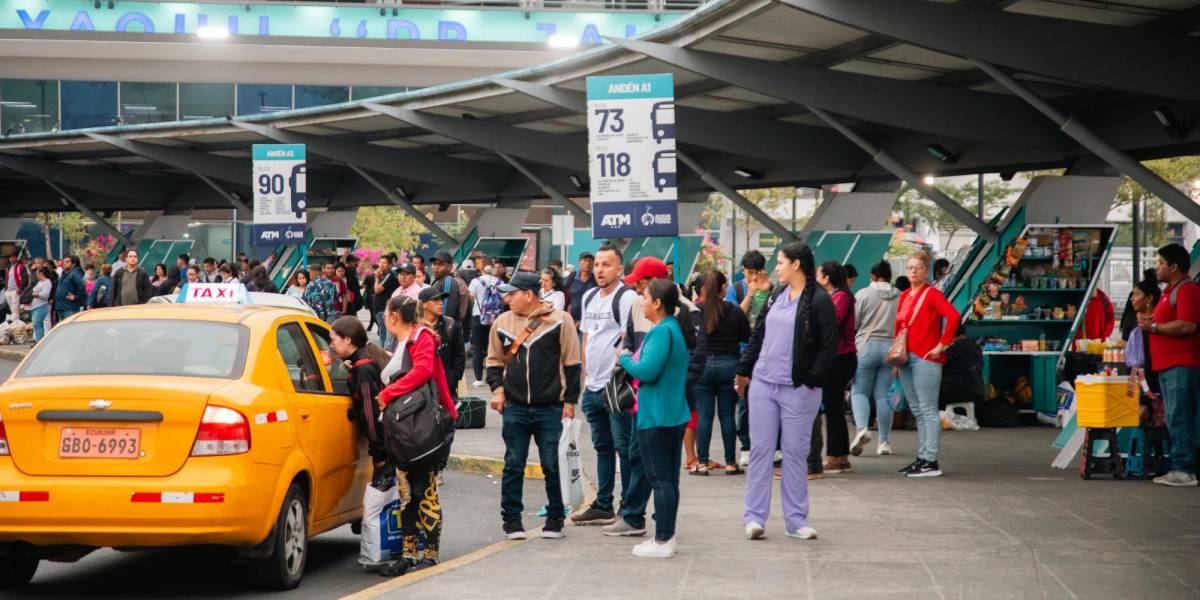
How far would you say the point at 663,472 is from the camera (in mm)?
8797

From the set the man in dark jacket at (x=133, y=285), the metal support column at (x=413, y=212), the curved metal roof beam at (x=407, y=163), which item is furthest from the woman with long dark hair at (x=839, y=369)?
the metal support column at (x=413, y=212)

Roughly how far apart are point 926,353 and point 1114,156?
21.7 ft

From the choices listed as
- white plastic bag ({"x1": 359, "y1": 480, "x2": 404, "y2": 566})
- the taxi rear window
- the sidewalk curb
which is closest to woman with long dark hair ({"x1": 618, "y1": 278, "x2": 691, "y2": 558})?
white plastic bag ({"x1": 359, "y1": 480, "x2": 404, "y2": 566})

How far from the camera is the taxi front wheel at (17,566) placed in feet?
27.0

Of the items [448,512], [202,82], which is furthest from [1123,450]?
[202,82]

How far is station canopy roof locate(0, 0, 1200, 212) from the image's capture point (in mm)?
15836

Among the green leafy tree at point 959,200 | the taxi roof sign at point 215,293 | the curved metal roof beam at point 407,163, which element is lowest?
the taxi roof sign at point 215,293

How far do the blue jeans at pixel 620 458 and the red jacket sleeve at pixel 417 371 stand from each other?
5.01 feet

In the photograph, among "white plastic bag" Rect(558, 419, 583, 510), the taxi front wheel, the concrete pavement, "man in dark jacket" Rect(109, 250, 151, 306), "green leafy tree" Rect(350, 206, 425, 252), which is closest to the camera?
the concrete pavement

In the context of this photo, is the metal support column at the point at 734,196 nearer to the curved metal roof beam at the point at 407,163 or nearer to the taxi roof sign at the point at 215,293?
the curved metal roof beam at the point at 407,163

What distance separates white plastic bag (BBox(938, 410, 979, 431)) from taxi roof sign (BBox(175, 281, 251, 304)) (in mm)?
9930

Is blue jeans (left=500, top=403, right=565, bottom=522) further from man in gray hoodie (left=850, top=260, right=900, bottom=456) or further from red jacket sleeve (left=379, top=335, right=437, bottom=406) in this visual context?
man in gray hoodie (left=850, top=260, right=900, bottom=456)

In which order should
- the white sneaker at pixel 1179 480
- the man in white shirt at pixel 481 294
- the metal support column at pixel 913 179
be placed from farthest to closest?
1. the man in white shirt at pixel 481 294
2. the metal support column at pixel 913 179
3. the white sneaker at pixel 1179 480

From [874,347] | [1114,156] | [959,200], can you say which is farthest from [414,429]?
[959,200]
